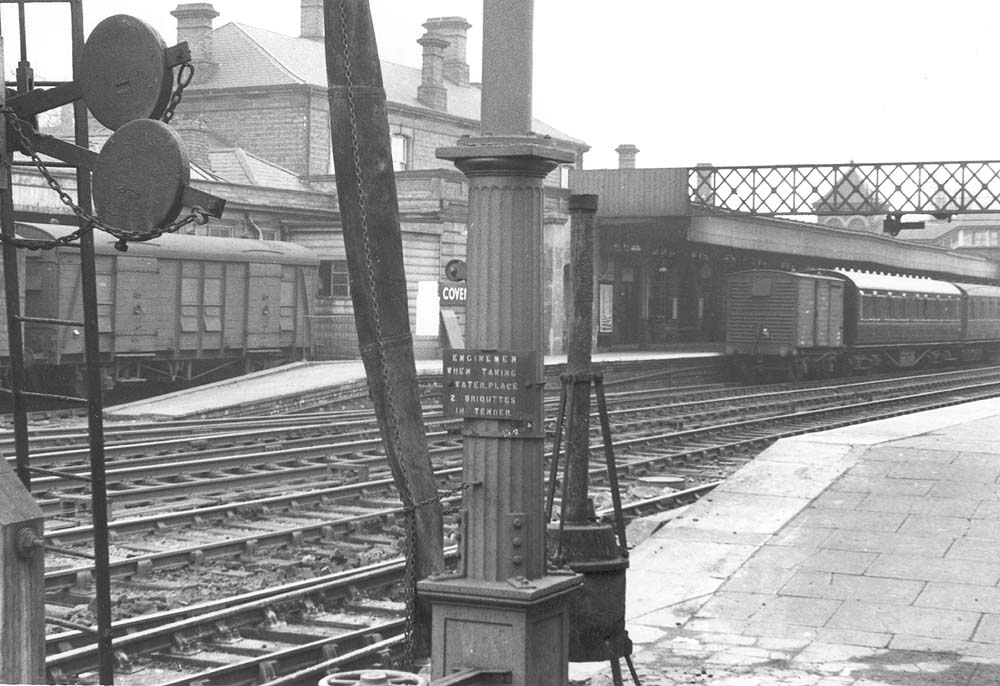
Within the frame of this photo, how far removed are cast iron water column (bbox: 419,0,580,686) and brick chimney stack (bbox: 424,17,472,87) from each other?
152 ft

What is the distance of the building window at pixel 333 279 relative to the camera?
31359 millimetres

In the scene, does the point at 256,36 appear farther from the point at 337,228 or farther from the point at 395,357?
the point at 395,357

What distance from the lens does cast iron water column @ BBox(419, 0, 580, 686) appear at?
4867mm

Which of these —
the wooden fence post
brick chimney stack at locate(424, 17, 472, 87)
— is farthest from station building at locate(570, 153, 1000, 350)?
the wooden fence post

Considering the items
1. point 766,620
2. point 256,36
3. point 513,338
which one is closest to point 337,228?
point 256,36

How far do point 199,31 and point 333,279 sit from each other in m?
16.6

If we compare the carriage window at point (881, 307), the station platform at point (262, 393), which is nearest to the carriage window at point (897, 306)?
the carriage window at point (881, 307)

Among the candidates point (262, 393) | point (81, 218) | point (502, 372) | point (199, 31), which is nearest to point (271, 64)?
point (199, 31)

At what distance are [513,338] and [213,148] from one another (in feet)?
118

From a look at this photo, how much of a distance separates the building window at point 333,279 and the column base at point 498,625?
2652 centimetres

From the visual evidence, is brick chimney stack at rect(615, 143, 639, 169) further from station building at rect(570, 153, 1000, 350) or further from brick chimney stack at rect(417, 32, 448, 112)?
brick chimney stack at rect(417, 32, 448, 112)

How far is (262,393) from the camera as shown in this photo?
2334cm

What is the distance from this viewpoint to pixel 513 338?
4.89m

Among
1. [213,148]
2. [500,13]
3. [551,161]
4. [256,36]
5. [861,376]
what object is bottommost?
[861,376]
